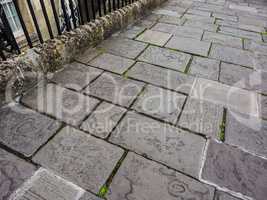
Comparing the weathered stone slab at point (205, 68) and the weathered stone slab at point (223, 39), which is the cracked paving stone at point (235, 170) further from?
the weathered stone slab at point (223, 39)

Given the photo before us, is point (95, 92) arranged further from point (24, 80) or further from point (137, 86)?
point (24, 80)

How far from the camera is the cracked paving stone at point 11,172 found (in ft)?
3.94

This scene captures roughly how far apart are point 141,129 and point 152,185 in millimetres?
474

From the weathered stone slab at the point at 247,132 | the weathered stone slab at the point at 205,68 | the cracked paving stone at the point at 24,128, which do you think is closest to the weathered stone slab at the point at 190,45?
the weathered stone slab at the point at 205,68

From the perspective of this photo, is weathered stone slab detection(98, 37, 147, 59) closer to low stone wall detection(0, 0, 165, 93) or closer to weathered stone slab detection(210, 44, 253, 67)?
low stone wall detection(0, 0, 165, 93)

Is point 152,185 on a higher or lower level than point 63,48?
lower

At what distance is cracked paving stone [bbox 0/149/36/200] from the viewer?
1.20 meters

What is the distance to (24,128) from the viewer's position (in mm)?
1579

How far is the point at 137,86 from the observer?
208cm

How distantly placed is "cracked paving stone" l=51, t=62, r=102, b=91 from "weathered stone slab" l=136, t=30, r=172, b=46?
3.68 feet

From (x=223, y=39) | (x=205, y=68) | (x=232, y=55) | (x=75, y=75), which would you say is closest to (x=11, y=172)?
(x=75, y=75)

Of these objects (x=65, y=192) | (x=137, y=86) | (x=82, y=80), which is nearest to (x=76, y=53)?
(x=82, y=80)

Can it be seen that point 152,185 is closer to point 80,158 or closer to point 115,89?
point 80,158

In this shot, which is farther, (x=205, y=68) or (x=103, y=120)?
(x=205, y=68)
